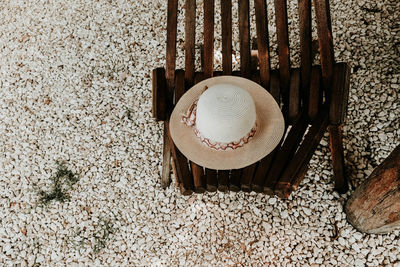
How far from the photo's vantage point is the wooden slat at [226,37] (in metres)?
2.29

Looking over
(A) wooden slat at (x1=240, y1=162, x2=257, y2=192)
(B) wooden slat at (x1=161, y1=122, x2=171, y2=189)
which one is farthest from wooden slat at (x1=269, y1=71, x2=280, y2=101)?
(B) wooden slat at (x1=161, y1=122, x2=171, y2=189)

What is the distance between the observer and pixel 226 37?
7.60 ft

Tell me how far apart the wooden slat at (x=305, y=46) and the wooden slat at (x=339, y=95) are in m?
0.22

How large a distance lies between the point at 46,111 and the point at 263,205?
78.7 inches

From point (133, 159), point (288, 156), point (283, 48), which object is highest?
point (283, 48)

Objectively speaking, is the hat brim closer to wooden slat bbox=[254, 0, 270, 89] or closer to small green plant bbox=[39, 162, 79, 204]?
wooden slat bbox=[254, 0, 270, 89]

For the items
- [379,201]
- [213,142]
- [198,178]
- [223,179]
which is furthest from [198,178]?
[379,201]

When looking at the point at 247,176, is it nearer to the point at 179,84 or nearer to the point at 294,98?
the point at 294,98

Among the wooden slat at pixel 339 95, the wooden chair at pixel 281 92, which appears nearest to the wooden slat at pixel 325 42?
the wooden chair at pixel 281 92

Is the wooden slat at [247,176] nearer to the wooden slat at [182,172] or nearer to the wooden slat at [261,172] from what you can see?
the wooden slat at [261,172]

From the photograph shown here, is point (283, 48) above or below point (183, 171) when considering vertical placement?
above

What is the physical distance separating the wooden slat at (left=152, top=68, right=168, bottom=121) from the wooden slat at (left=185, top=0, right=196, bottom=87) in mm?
163

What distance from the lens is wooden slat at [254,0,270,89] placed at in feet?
7.26

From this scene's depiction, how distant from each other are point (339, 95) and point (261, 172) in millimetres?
577
